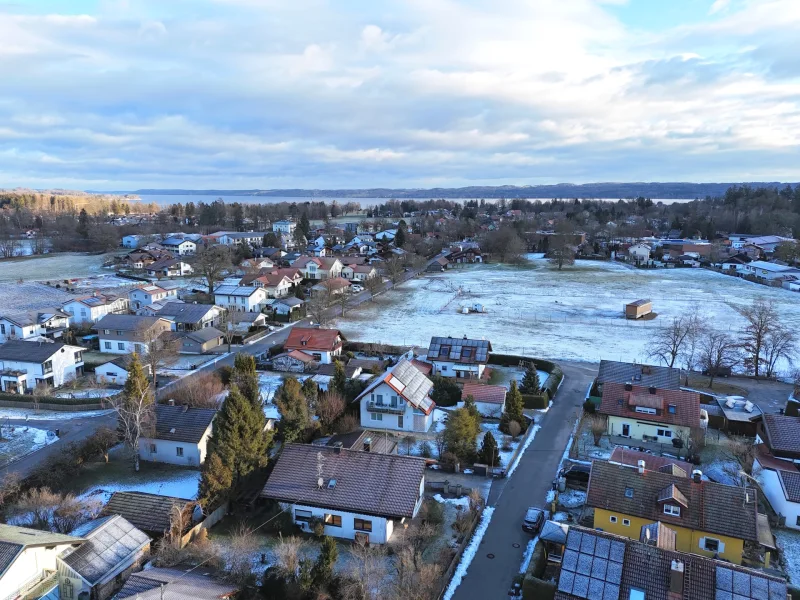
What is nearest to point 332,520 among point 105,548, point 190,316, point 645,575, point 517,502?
point 105,548

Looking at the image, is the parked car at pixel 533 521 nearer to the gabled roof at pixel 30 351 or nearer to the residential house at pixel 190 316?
the gabled roof at pixel 30 351

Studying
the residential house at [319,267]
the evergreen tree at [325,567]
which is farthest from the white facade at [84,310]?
the evergreen tree at [325,567]

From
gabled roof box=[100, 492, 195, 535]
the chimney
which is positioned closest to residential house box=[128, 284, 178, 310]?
gabled roof box=[100, 492, 195, 535]

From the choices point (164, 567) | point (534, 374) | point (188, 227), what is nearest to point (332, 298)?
point (534, 374)

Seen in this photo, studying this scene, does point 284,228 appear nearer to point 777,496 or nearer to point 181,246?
point 181,246

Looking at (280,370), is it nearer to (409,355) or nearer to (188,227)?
(409,355)

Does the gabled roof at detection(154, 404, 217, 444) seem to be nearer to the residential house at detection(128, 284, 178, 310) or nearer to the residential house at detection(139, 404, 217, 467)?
the residential house at detection(139, 404, 217, 467)

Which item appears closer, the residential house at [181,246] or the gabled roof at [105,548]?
the gabled roof at [105,548]
